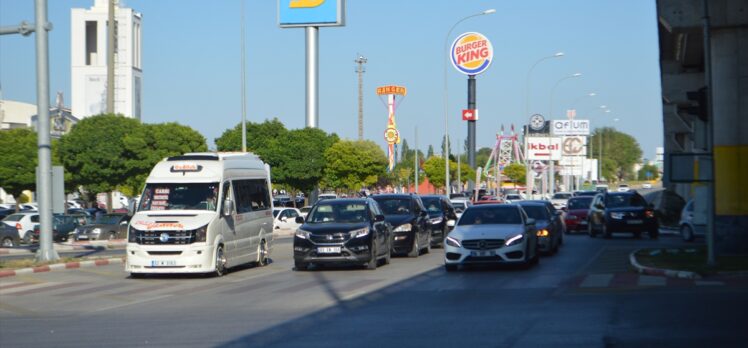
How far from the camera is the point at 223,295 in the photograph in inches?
692

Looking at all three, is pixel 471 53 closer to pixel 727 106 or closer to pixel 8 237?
pixel 8 237

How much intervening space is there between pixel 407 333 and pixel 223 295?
676 cm

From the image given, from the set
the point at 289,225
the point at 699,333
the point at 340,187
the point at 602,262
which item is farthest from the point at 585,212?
the point at 340,187

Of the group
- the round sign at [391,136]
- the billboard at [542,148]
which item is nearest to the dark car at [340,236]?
the billboard at [542,148]

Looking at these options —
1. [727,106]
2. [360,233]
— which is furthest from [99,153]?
[727,106]

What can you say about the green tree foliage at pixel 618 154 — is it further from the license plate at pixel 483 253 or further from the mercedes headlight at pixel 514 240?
the license plate at pixel 483 253

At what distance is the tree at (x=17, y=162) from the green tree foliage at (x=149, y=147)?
5.47 meters

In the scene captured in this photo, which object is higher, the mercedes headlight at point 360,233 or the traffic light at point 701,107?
the traffic light at point 701,107

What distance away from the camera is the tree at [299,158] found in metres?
66.4

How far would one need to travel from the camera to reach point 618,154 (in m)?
177

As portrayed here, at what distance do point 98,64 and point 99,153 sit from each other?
2143 inches

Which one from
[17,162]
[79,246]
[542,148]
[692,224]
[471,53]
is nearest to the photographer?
[692,224]

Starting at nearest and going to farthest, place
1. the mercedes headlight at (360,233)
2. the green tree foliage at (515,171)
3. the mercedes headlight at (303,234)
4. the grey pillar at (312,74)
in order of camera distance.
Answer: the mercedes headlight at (360,233)
the mercedes headlight at (303,234)
the grey pillar at (312,74)
the green tree foliage at (515,171)

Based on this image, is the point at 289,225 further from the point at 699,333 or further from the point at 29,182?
the point at 699,333
